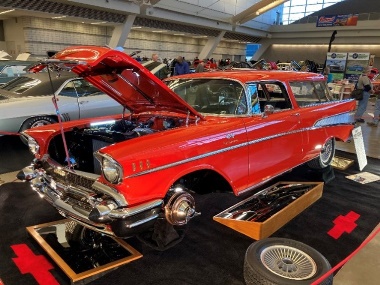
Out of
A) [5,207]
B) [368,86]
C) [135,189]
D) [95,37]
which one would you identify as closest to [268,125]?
[135,189]

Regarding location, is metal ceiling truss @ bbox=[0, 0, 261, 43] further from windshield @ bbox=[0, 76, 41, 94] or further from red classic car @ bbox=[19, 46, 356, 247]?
red classic car @ bbox=[19, 46, 356, 247]

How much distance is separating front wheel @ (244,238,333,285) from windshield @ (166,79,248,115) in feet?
4.63

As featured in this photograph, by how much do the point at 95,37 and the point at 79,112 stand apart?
1599cm

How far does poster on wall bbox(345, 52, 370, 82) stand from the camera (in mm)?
15766

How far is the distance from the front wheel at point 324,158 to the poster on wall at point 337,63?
13.3m

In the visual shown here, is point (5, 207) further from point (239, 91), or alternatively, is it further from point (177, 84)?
point (239, 91)

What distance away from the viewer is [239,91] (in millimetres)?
3418

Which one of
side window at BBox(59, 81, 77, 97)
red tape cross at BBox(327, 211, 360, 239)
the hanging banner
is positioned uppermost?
the hanging banner

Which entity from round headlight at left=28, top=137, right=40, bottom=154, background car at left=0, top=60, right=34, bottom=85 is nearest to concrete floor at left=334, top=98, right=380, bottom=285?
round headlight at left=28, top=137, right=40, bottom=154

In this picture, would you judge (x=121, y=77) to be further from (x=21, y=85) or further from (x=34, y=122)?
(x=21, y=85)

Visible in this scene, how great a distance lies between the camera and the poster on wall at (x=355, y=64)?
1577 centimetres

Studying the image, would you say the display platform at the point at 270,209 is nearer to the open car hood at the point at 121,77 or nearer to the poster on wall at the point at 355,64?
the open car hood at the point at 121,77

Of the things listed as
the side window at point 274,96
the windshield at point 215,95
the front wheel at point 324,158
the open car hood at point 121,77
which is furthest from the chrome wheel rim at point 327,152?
the open car hood at point 121,77

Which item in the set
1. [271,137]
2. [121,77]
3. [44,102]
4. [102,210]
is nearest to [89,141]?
[121,77]
